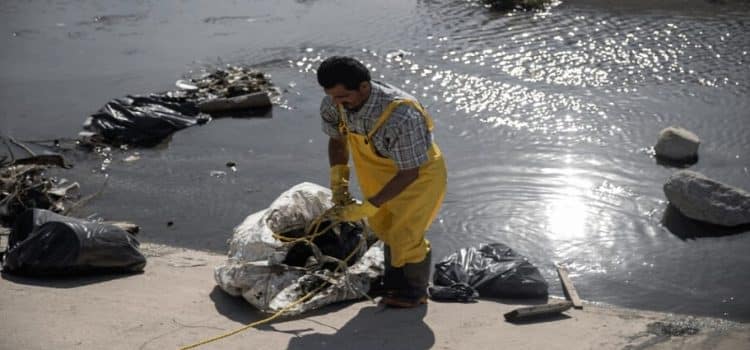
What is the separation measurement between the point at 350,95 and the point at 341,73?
14cm

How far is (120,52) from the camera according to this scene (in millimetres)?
12070

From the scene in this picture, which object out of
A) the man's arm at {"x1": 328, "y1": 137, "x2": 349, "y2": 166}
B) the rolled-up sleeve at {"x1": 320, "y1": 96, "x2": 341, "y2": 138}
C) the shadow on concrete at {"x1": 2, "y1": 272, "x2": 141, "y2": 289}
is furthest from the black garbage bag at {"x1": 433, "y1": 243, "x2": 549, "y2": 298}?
the shadow on concrete at {"x1": 2, "y1": 272, "x2": 141, "y2": 289}

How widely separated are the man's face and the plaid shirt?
4cm

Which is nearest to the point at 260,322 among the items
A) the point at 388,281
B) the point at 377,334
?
the point at 377,334

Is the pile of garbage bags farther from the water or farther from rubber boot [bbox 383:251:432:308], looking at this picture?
the water

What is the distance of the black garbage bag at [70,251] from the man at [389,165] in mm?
1422

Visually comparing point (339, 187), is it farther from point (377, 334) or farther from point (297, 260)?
point (377, 334)

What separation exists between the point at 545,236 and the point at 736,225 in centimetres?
146

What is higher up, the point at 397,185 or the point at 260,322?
the point at 397,185

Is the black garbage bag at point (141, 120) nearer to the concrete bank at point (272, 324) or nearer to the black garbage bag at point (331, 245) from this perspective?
the concrete bank at point (272, 324)

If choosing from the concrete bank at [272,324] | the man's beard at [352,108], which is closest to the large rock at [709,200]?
the concrete bank at [272,324]

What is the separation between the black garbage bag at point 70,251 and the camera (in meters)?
5.27

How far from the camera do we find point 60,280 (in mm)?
5281

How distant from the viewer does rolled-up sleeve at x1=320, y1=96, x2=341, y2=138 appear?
16.3 ft
